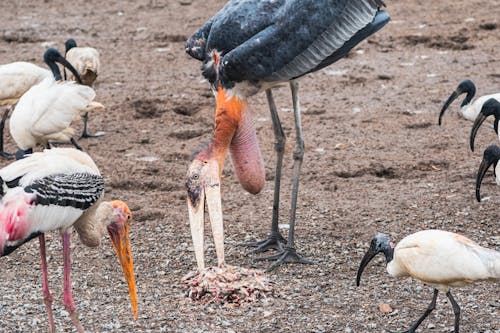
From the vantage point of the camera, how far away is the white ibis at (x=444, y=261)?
5.38 meters

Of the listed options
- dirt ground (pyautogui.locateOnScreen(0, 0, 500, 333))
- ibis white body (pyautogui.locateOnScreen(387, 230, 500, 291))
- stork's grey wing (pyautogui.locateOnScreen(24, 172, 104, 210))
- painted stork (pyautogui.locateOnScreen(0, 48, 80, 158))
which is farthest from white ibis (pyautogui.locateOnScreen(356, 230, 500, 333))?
painted stork (pyautogui.locateOnScreen(0, 48, 80, 158))

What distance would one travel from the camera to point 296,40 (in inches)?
272

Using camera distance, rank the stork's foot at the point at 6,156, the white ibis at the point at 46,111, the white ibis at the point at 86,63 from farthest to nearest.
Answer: the white ibis at the point at 86,63 → the stork's foot at the point at 6,156 → the white ibis at the point at 46,111

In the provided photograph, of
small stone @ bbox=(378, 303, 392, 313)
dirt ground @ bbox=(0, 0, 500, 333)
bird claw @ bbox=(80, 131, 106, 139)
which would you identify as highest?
small stone @ bbox=(378, 303, 392, 313)

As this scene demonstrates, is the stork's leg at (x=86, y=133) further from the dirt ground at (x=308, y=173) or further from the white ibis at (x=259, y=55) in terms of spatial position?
the white ibis at (x=259, y=55)

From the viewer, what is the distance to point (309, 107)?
33.8ft

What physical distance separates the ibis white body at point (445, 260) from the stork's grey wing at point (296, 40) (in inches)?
67.8

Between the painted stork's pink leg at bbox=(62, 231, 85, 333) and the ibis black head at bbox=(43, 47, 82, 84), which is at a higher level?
the painted stork's pink leg at bbox=(62, 231, 85, 333)

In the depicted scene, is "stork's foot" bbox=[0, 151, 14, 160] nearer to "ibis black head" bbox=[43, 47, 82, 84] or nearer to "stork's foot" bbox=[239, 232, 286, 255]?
"ibis black head" bbox=[43, 47, 82, 84]

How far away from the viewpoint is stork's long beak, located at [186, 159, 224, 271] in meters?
6.29

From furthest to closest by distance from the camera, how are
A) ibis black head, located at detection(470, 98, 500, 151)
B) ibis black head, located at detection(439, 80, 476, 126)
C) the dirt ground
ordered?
ibis black head, located at detection(439, 80, 476, 126) < ibis black head, located at detection(470, 98, 500, 151) < the dirt ground

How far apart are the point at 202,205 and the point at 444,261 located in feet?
5.42

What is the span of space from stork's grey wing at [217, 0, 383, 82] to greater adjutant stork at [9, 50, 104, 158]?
1931mm

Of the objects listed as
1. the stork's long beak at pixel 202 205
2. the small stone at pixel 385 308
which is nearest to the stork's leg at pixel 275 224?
the stork's long beak at pixel 202 205
